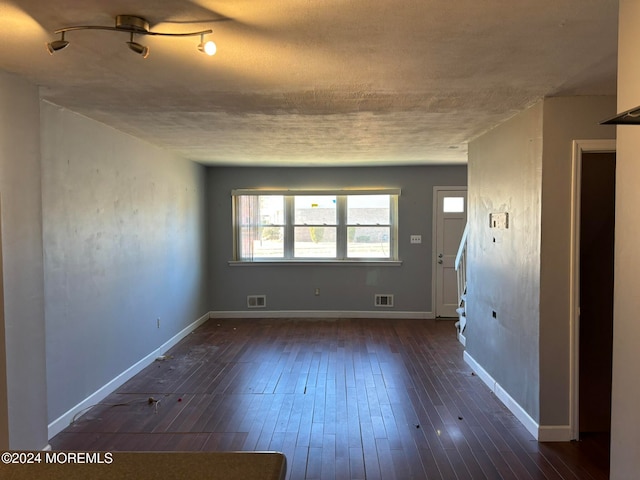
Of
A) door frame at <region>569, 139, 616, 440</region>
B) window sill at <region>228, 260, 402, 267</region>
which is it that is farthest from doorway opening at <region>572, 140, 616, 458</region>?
window sill at <region>228, 260, 402, 267</region>

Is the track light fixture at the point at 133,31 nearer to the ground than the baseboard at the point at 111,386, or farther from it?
farther from it

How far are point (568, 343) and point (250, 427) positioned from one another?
7.92ft

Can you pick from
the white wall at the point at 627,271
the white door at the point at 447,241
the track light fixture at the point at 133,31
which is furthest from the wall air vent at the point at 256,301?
the white wall at the point at 627,271

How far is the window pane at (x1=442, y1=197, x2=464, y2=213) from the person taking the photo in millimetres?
6519

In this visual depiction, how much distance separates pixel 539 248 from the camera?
9.57ft

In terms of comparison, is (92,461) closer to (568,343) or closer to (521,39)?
→ (521,39)

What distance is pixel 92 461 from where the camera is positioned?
0.87 metres

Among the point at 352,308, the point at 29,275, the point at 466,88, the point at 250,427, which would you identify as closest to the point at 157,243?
the point at 29,275

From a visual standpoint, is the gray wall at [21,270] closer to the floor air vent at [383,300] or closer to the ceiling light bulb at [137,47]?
the ceiling light bulb at [137,47]

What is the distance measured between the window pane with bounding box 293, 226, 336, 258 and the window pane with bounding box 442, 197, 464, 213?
182 centimetres

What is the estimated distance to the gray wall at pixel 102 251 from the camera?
3053 mm

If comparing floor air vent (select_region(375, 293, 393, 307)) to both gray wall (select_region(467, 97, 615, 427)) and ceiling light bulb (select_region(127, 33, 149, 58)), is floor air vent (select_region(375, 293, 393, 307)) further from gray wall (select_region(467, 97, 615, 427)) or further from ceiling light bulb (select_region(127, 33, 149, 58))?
ceiling light bulb (select_region(127, 33, 149, 58))

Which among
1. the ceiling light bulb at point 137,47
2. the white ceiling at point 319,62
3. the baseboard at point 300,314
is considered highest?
the white ceiling at point 319,62

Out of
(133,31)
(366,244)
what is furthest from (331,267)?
(133,31)
